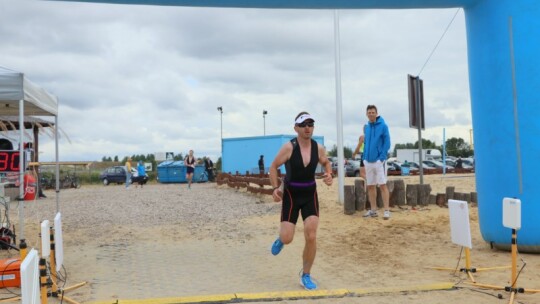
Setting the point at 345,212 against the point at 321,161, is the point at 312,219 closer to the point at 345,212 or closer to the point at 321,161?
the point at 321,161

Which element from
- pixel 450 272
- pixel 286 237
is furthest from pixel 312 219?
pixel 450 272

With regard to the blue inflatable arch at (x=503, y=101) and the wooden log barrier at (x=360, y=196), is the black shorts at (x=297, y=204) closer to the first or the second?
the blue inflatable arch at (x=503, y=101)

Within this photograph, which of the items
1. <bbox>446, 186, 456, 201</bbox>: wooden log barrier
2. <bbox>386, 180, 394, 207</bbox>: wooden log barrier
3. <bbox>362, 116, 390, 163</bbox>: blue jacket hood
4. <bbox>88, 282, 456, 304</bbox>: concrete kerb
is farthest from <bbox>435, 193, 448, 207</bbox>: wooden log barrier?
<bbox>88, 282, 456, 304</bbox>: concrete kerb

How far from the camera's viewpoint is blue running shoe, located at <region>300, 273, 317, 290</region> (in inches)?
211

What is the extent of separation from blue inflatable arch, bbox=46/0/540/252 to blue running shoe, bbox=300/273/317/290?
9.31ft

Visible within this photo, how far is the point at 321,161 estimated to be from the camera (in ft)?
19.0

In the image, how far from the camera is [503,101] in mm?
6477

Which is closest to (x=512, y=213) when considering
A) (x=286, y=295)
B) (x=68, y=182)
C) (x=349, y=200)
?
(x=286, y=295)

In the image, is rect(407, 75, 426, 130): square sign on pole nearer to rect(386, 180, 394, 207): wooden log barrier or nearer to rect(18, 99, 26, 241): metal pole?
rect(386, 180, 394, 207): wooden log barrier

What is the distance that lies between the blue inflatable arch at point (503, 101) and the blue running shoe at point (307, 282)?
284cm

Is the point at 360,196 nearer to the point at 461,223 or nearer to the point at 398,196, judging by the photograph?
the point at 398,196

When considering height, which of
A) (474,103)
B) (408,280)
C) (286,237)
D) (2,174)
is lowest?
(408,280)

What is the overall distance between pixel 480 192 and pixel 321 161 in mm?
2676

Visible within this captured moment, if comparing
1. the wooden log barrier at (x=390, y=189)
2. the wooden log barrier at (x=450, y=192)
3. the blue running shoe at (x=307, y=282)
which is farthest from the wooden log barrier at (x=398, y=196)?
the blue running shoe at (x=307, y=282)
